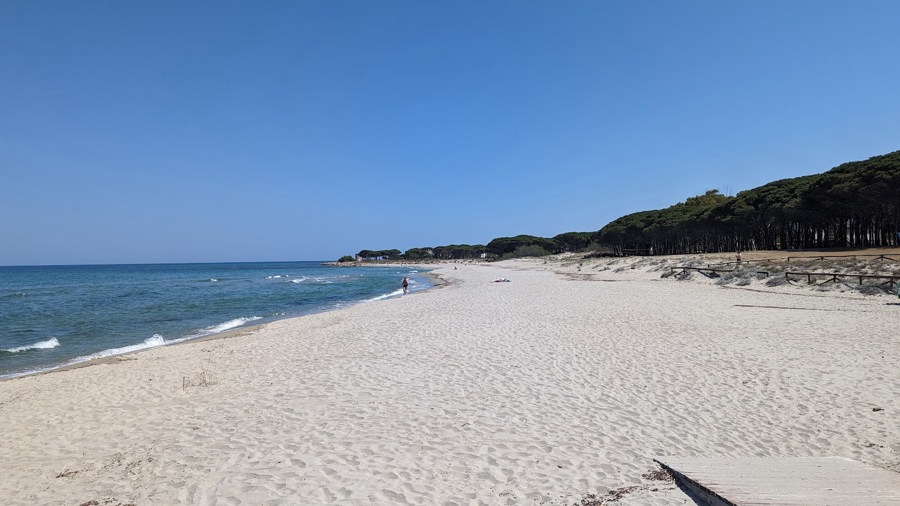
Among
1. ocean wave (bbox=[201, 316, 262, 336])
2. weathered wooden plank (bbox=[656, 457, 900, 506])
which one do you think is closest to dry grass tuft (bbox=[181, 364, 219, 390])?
weathered wooden plank (bbox=[656, 457, 900, 506])

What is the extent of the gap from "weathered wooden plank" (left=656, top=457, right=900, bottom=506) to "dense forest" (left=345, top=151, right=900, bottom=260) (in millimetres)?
36886

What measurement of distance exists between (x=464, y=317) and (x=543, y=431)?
397 inches

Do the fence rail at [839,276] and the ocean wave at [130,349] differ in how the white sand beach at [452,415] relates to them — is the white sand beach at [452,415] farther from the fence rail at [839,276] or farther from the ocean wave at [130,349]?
the fence rail at [839,276]

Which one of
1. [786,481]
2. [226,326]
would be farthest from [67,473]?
[226,326]

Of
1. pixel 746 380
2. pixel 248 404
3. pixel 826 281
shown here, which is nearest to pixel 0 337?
pixel 248 404

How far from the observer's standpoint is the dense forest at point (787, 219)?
31859 mm

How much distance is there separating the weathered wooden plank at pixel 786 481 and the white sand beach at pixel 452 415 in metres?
0.29

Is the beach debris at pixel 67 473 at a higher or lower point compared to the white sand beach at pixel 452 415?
lower

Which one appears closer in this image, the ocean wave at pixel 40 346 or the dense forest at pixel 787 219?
the ocean wave at pixel 40 346

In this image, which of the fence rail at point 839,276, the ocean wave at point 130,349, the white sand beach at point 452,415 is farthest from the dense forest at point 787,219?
the ocean wave at point 130,349

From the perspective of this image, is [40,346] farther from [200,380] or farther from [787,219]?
[787,219]

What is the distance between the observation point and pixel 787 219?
41.0 m

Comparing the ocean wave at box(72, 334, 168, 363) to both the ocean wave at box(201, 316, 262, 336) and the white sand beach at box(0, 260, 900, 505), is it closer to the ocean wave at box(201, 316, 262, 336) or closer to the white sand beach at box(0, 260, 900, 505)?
the ocean wave at box(201, 316, 262, 336)

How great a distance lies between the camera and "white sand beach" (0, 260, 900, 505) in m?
4.30
